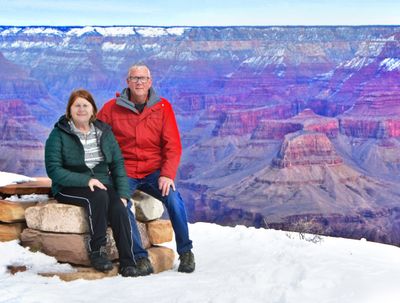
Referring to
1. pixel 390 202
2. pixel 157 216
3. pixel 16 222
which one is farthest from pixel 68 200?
pixel 390 202

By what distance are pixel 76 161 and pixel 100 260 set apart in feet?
2.53

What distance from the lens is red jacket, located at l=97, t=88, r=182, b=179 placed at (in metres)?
5.39

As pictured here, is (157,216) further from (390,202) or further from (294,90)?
(294,90)

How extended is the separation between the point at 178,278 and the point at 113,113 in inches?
57.3

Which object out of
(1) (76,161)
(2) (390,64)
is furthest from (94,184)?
(2) (390,64)

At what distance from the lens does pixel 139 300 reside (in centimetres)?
434

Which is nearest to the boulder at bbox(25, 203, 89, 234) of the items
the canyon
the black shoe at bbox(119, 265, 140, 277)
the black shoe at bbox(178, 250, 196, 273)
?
the black shoe at bbox(119, 265, 140, 277)

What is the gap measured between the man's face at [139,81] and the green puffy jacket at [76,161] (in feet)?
1.25

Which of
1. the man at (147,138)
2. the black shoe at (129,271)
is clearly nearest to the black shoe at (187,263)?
the man at (147,138)

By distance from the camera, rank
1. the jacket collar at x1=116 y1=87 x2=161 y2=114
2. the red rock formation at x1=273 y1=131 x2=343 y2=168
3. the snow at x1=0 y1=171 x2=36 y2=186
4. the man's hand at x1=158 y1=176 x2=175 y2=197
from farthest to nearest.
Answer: the red rock formation at x1=273 y1=131 x2=343 y2=168
the snow at x1=0 y1=171 x2=36 y2=186
the jacket collar at x1=116 y1=87 x2=161 y2=114
the man's hand at x1=158 y1=176 x2=175 y2=197

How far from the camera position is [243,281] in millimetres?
4820

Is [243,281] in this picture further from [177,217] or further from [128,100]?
[128,100]

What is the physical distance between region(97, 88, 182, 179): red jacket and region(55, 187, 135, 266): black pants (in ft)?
1.53

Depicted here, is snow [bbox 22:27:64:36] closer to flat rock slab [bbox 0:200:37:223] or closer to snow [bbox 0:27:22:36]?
snow [bbox 0:27:22:36]
